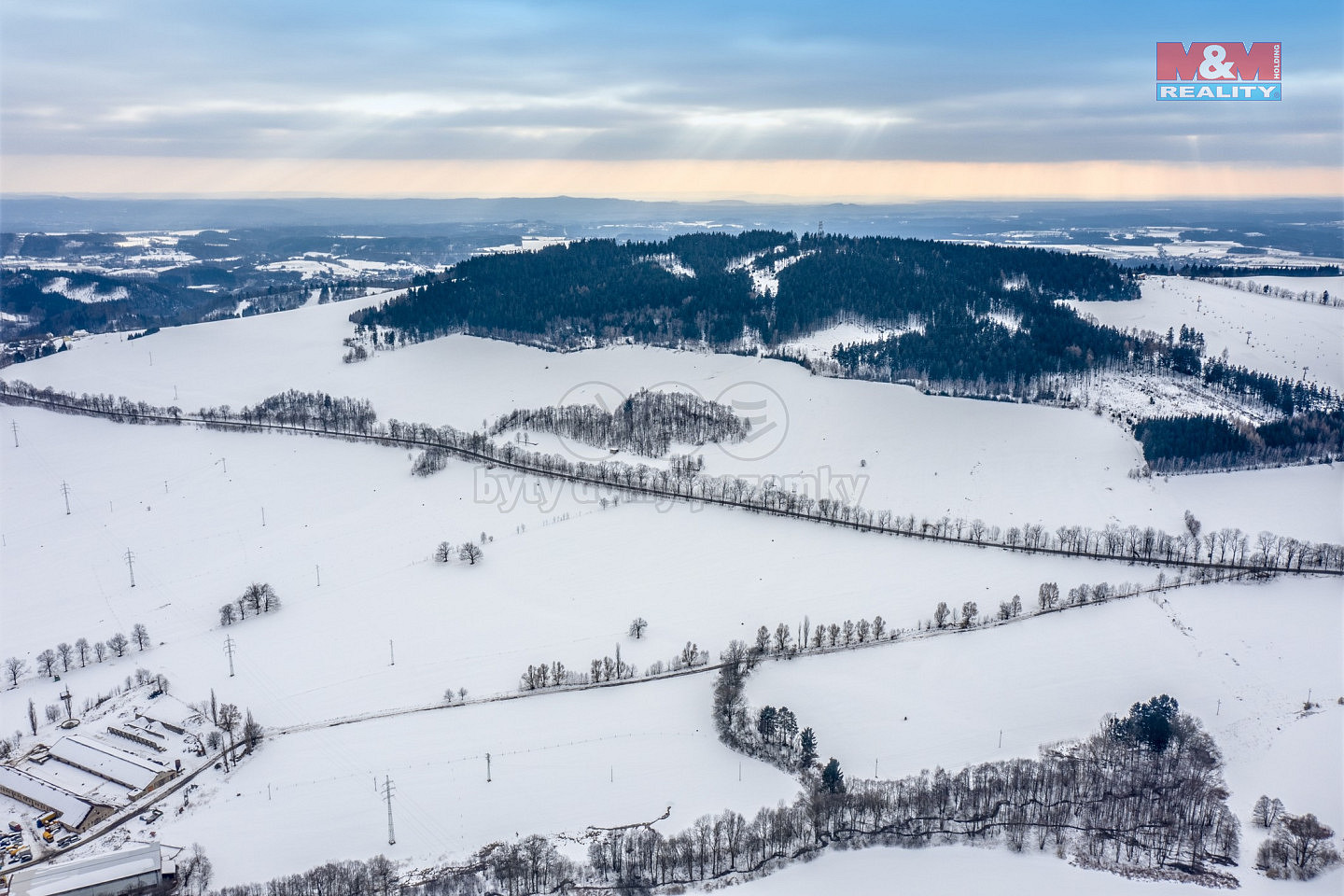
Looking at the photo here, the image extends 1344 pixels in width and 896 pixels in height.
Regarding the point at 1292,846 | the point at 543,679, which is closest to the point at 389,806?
the point at 543,679

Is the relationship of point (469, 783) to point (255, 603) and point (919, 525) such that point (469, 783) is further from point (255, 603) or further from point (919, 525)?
point (919, 525)

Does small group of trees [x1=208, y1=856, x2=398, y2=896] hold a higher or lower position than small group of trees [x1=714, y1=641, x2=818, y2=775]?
lower

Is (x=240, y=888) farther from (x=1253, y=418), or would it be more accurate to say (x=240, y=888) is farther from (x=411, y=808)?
(x=1253, y=418)

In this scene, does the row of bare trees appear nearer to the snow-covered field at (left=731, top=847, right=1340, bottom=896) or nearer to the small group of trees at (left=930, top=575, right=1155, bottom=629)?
the small group of trees at (left=930, top=575, right=1155, bottom=629)

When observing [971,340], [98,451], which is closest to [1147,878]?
[971,340]

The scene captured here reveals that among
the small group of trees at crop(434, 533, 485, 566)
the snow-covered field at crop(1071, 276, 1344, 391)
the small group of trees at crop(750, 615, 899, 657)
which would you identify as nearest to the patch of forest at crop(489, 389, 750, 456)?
the small group of trees at crop(434, 533, 485, 566)
